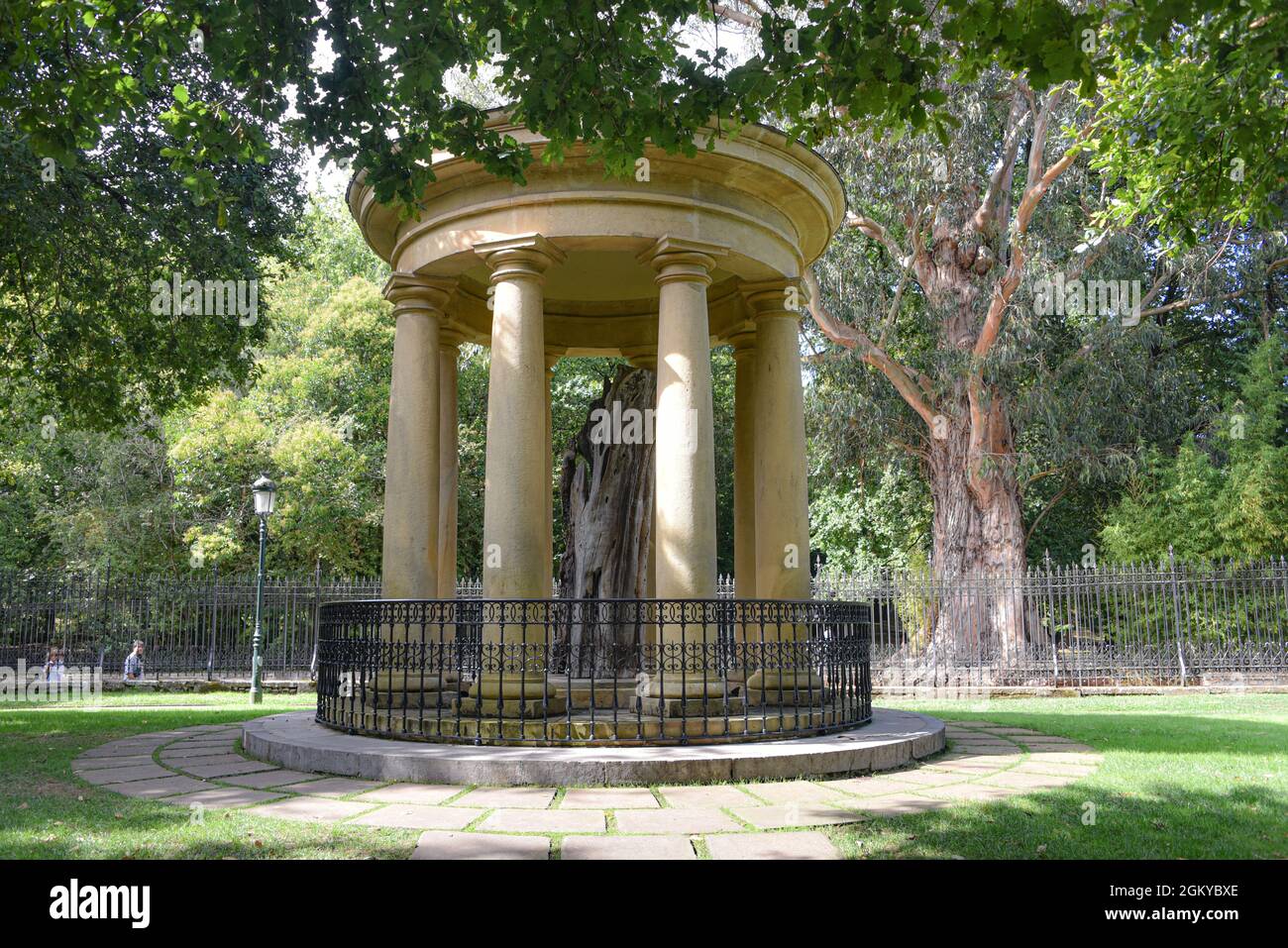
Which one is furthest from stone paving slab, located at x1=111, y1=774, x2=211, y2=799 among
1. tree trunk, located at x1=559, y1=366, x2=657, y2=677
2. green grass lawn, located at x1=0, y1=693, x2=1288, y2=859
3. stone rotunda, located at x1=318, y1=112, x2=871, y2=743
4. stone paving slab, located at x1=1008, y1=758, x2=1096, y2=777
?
stone paving slab, located at x1=1008, y1=758, x2=1096, y2=777

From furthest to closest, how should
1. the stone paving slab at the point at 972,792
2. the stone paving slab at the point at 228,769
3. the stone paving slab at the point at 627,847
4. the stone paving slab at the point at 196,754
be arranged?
the stone paving slab at the point at 196,754 < the stone paving slab at the point at 228,769 < the stone paving slab at the point at 972,792 < the stone paving slab at the point at 627,847

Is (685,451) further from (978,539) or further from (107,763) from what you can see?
(978,539)

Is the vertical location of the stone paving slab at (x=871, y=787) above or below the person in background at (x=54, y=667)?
above

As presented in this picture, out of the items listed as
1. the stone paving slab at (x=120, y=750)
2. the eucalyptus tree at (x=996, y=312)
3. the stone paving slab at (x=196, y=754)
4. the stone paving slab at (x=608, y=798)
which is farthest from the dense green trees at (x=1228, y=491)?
the stone paving slab at (x=120, y=750)

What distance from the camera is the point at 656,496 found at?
354 inches

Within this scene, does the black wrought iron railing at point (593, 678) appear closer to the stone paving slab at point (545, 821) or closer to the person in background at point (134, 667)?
the stone paving slab at point (545, 821)

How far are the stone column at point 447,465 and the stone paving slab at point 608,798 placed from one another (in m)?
5.07

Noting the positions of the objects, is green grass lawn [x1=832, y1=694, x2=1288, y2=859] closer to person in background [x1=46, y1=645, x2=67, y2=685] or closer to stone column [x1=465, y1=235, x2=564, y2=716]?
stone column [x1=465, y1=235, x2=564, y2=716]

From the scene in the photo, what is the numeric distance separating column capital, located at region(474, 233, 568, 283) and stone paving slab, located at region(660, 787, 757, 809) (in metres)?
5.10

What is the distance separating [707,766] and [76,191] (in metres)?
11.2

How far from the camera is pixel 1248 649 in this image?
64.0 feet

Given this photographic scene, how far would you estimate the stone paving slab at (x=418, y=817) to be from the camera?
17.4ft

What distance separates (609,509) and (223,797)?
550 cm

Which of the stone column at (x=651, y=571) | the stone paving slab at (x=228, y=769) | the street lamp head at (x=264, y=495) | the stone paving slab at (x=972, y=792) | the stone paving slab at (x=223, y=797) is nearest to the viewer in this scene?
the stone paving slab at (x=223, y=797)
